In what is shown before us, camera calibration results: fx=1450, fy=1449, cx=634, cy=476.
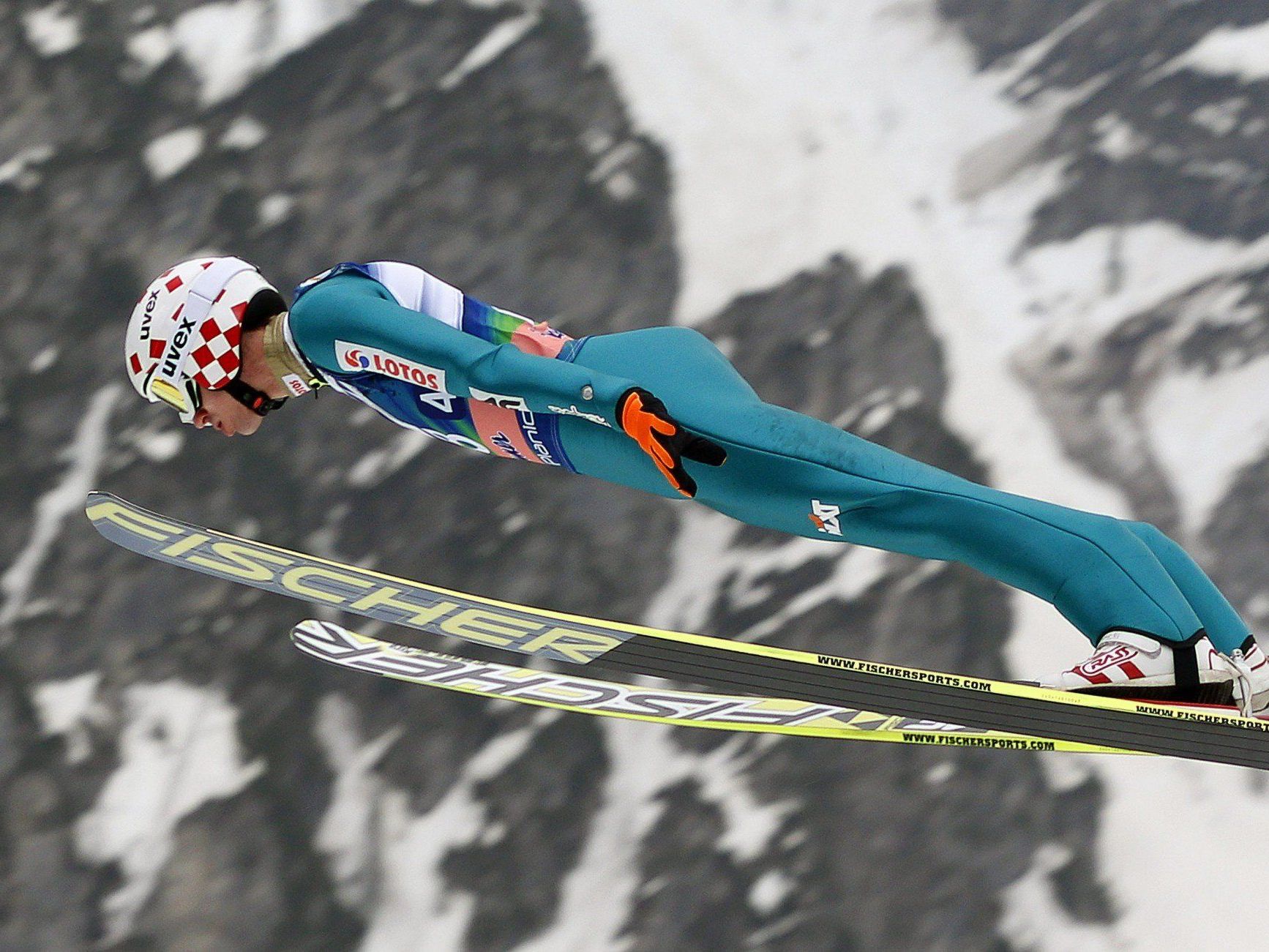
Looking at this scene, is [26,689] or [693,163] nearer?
[26,689]

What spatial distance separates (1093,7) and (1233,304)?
1.24 m

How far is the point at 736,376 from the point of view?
9.52 feet

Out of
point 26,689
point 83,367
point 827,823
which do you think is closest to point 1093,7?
point 827,823

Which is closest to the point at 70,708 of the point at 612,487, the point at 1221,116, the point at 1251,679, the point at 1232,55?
the point at 612,487

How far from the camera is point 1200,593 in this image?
2.62 meters

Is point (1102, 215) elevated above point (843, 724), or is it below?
below

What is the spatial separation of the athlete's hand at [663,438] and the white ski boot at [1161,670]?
77 centimetres

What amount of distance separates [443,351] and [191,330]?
25.9 inches

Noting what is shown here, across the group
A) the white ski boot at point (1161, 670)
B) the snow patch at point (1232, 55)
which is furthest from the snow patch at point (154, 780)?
the snow patch at point (1232, 55)

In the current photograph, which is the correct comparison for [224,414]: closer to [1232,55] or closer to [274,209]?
[274,209]

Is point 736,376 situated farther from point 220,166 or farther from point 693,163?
point 220,166

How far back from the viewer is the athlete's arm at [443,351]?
260cm

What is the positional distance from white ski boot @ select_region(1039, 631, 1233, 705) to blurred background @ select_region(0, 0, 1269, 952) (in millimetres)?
2087

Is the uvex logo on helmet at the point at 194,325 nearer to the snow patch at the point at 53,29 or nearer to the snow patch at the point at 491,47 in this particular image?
the snow patch at the point at 491,47
